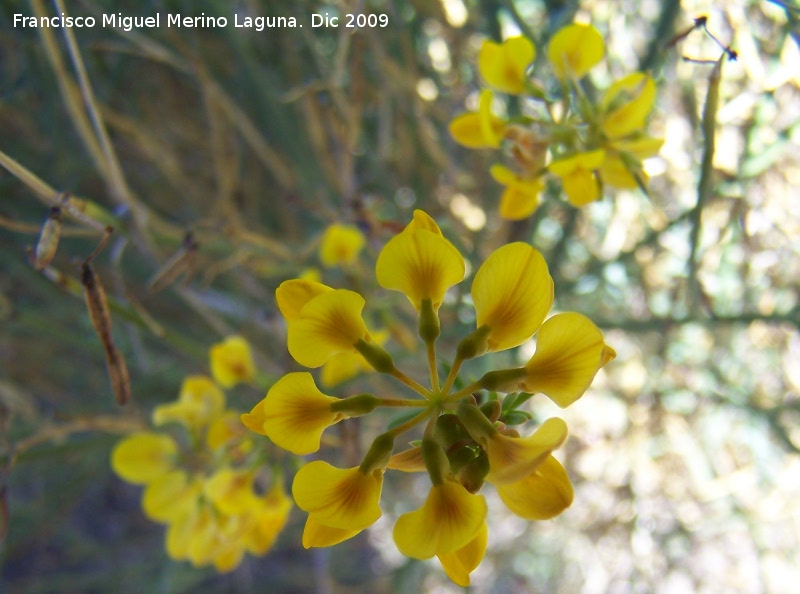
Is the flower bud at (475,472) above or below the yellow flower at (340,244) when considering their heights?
above

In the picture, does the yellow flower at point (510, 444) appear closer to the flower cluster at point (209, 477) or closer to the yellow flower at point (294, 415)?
the yellow flower at point (294, 415)

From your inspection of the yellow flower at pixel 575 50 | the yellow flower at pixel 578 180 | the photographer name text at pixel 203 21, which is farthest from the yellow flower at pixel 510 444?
the photographer name text at pixel 203 21

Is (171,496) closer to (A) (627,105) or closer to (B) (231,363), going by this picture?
(B) (231,363)

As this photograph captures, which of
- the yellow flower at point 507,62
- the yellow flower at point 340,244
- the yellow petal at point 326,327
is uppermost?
the yellow flower at point 507,62

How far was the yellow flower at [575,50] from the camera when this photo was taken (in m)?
0.44

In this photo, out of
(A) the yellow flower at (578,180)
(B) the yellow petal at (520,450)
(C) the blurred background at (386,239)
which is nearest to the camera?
(B) the yellow petal at (520,450)

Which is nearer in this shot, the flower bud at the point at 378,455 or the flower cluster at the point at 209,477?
the flower bud at the point at 378,455

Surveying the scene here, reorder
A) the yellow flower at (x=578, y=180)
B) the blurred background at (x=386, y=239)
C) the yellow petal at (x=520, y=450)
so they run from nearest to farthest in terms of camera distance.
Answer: the yellow petal at (x=520, y=450), the yellow flower at (x=578, y=180), the blurred background at (x=386, y=239)

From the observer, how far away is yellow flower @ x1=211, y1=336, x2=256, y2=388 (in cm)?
53

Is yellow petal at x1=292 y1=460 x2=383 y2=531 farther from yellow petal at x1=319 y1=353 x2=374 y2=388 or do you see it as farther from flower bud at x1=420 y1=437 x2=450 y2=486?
yellow petal at x1=319 y1=353 x2=374 y2=388

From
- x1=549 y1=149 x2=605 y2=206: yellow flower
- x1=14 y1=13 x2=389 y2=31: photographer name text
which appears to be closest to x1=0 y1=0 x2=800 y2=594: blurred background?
x1=14 y1=13 x2=389 y2=31: photographer name text

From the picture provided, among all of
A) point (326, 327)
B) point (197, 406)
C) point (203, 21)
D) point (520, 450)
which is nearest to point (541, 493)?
point (520, 450)

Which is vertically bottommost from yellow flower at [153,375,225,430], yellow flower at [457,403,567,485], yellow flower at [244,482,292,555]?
yellow flower at [244,482,292,555]

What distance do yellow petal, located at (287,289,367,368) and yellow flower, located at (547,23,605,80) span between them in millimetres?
252
